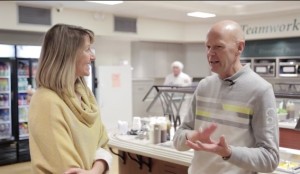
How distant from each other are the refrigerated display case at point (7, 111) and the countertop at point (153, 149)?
9.62 feet

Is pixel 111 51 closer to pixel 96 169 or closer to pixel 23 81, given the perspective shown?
pixel 23 81

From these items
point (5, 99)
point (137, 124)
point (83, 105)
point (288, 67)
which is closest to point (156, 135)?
point (137, 124)

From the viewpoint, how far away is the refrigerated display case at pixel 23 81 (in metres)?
5.40

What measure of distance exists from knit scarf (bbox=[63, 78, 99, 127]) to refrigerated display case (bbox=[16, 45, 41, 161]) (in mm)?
4114

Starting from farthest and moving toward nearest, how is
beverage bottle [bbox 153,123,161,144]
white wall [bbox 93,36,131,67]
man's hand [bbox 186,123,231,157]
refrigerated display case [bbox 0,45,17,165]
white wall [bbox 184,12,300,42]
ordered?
1. white wall [bbox 93,36,131,67]
2. white wall [bbox 184,12,300,42]
3. refrigerated display case [bbox 0,45,17,165]
4. beverage bottle [bbox 153,123,161,144]
5. man's hand [bbox 186,123,231,157]

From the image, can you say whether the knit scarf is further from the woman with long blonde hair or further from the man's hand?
the man's hand

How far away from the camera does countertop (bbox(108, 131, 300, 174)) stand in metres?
2.21

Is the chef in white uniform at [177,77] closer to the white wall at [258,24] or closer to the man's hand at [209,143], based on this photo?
the white wall at [258,24]

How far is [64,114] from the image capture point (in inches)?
51.4

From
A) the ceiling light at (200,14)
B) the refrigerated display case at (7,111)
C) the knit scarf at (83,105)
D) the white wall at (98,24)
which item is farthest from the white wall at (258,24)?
the knit scarf at (83,105)

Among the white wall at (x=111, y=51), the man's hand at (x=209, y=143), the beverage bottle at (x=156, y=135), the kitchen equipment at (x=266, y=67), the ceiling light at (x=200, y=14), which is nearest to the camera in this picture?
the man's hand at (x=209, y=143)

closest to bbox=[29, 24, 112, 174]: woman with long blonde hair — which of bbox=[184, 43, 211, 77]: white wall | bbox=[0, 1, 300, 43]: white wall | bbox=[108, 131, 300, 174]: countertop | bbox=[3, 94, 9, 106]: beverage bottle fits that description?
bbox=[108, 131, 300, 174]: countertop

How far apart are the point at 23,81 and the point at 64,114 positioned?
4557 millimetres

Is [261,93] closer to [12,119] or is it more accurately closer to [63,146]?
[63,146]
